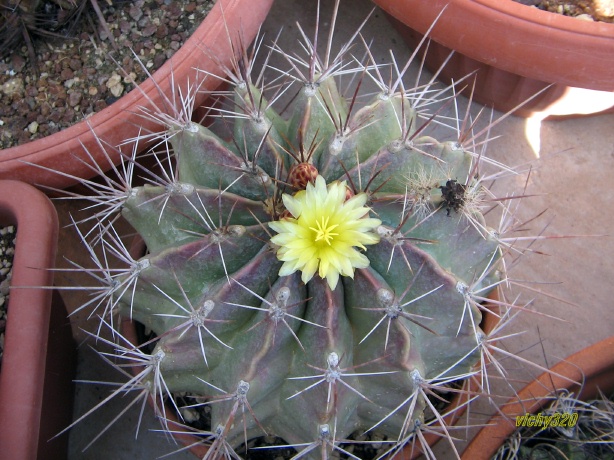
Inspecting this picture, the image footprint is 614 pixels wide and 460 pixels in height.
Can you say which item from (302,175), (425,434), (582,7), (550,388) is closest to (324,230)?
(302,175)

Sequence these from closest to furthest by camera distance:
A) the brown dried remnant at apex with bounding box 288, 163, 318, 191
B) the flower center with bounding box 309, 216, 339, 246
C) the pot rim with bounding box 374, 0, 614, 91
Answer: the flower center with bounding box 309, 216, 339, 246
the brown dried remnant at apex with bounding box 288, 163, 318, 191
the pot rim with bounding box 374, 0, 614, 91

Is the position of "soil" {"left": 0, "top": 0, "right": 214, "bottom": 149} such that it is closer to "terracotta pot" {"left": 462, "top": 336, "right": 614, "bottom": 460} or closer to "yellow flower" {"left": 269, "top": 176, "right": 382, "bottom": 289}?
"yellow flower" {"left": 269, "top": 176, "right": 382, "bottom": 289}

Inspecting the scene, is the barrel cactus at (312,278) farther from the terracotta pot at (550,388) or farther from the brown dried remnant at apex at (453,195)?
the terracotta pot at (550,388)

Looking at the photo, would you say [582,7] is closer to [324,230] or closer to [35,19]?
[324,230]

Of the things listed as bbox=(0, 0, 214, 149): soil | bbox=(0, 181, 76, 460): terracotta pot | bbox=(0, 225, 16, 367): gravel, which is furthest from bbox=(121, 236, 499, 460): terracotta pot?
bbox=(0, 0, 214, 149): soil

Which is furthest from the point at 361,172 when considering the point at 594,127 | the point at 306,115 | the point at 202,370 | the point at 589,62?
the point at 594,127

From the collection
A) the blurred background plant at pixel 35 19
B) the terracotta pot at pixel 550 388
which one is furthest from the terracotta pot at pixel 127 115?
the terracotta pot at pixel 550 388
